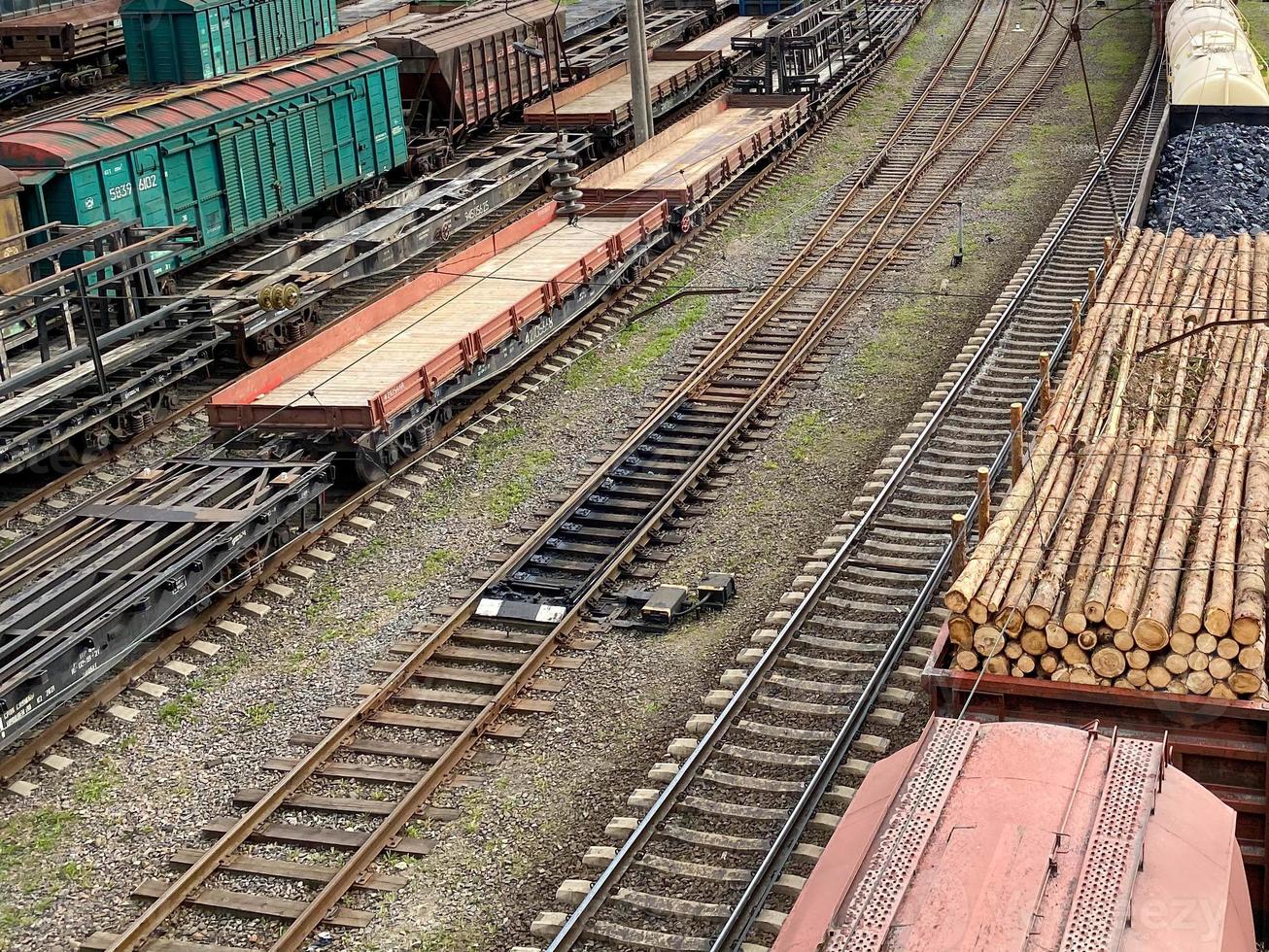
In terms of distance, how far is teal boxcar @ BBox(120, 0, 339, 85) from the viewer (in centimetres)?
2867

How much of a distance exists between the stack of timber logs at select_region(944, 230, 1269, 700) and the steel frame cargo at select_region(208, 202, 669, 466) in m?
7.26

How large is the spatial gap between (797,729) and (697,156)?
18.7 metres

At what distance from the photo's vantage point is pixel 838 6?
4019 cm

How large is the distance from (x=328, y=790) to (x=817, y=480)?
287 inches

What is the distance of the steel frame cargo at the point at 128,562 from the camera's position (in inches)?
503

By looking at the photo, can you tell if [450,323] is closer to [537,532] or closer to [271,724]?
[537,532]


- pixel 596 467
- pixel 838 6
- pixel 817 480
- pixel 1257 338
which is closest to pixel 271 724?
pixel 596 467

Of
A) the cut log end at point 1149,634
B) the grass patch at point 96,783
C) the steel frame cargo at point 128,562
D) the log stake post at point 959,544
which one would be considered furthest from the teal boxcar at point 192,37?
the cut log end at point 1149,634

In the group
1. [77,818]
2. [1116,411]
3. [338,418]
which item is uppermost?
[1116,411]

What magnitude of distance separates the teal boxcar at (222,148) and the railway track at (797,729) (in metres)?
12.1

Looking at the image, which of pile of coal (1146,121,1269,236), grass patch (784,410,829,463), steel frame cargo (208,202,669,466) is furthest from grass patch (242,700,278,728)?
pile of coal (1146,121,1269,236)

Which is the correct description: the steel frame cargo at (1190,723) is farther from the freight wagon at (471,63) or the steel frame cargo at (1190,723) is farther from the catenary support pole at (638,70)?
the freight wagon at (471,63)

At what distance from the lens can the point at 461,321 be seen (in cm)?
2036

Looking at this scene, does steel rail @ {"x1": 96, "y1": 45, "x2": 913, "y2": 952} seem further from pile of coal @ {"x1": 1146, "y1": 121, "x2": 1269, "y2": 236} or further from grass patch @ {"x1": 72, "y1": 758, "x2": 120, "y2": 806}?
pile of coal @ {"x1": 1146, "y1": 121, "x2": 1269, "y2": 236}
